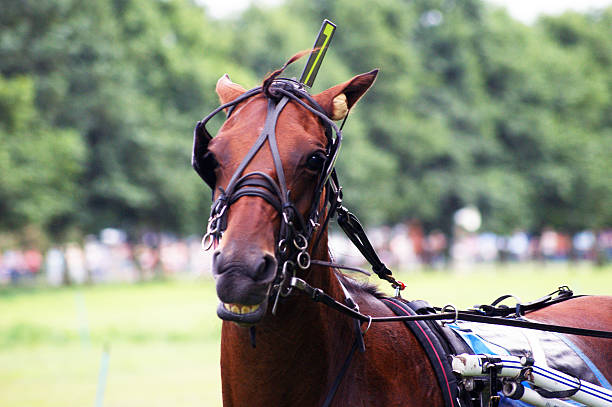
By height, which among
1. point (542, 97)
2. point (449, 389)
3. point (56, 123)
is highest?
point (542, 97)

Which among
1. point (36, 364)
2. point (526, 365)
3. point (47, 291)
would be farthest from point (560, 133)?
point (526, 365)

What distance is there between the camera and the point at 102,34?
115 feet

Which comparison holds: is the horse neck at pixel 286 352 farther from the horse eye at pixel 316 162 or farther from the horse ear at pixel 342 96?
the horse ear at pixel 342 96

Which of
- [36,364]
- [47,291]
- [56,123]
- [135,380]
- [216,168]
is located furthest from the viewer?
[56,123]

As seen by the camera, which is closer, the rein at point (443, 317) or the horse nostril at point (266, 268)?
the horse nostril at point (266, 268)

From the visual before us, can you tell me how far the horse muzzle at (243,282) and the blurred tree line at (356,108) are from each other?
28913mm

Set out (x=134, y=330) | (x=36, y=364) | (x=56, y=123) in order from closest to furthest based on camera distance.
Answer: (x=36, y=364) → (x=134, y=330) → (x=56, y=123)

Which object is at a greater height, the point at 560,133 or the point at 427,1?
the point at 427,1

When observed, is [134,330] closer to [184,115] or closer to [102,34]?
[102,34]

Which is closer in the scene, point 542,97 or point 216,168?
point 216,168

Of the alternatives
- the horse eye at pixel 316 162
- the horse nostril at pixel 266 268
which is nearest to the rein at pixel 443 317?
the horse nostril at pixel 266 268

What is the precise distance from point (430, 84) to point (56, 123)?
2822 cm

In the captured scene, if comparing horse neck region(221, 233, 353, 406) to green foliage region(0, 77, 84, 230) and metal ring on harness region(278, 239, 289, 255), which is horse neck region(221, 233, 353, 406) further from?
green foliage region(0, 77, 84, 230)

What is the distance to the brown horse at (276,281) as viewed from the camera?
8.95ft
